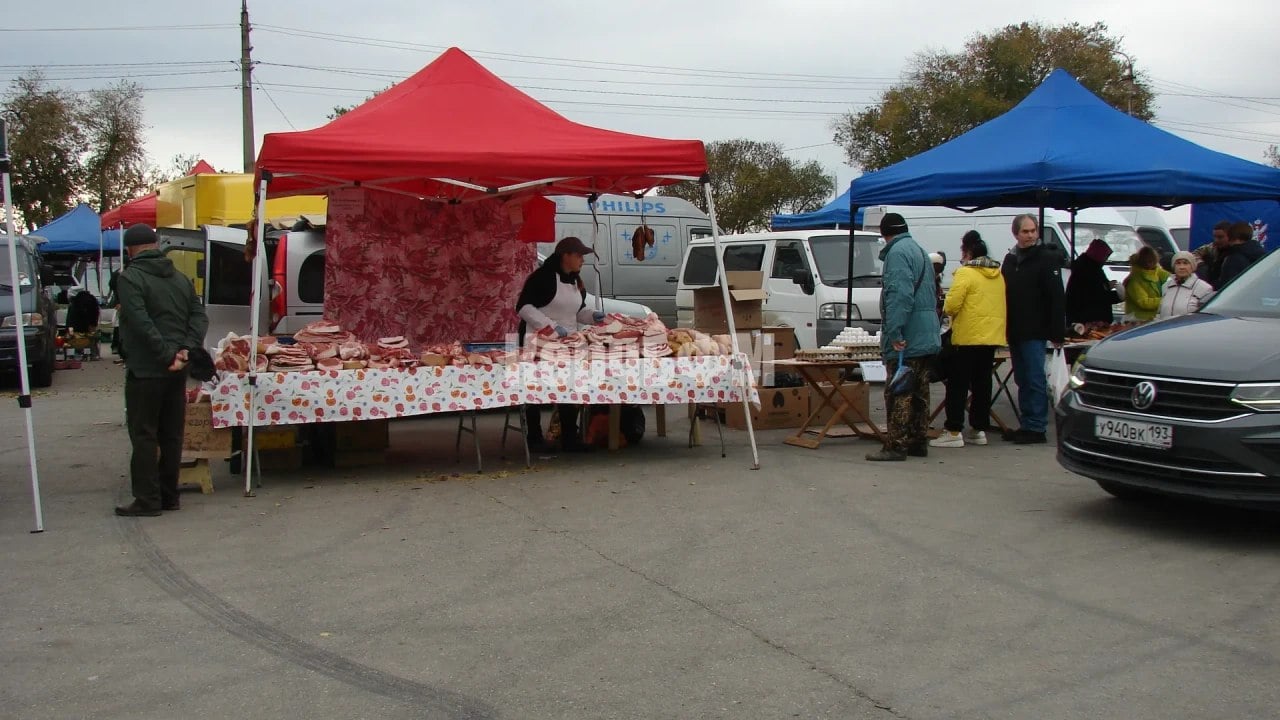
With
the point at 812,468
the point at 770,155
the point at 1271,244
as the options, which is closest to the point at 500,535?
the point at 812,468

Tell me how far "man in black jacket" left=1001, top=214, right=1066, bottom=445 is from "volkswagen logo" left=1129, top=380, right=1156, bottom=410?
3430 millimetres

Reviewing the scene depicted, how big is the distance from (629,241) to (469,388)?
927 cm

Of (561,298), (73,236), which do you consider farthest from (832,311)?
(73,236)

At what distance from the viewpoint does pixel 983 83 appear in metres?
39.5

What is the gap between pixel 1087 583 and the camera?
5.73 meters

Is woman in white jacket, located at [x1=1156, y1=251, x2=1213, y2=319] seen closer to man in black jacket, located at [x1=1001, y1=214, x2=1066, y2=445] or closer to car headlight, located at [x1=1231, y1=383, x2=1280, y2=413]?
man in black jacket, located at [x1=1001, y1=214, x2=1066, y2=445]

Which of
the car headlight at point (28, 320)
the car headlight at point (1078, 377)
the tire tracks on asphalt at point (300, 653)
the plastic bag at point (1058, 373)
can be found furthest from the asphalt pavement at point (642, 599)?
the car headlight at point (28, 320)

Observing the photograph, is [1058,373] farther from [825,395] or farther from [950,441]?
[825,395]

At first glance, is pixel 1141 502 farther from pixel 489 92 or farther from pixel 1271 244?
pixel 1271 244

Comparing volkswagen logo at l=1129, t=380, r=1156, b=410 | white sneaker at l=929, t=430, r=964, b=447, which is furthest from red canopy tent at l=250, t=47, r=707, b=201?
volkswagen logo at l=1129, t=380, r=1156, b=410

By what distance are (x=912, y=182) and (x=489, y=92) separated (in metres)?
4.23

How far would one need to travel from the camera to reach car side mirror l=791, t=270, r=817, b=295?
48.4ft

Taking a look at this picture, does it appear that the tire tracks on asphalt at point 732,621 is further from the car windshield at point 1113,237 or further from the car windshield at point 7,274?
the car windshield at point 1113,237

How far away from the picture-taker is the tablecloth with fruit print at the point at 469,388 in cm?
822
